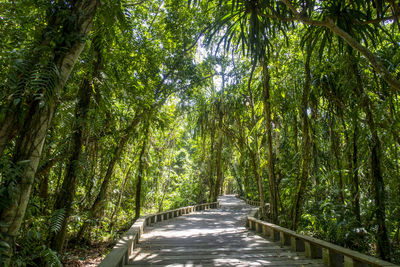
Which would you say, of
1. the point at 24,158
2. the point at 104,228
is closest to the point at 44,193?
the point at 104,228

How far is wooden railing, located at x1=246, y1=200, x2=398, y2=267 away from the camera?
2.62 meters

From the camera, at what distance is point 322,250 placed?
11.0 feet

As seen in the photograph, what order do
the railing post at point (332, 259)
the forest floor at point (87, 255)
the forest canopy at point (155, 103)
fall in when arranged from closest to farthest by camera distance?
the forest canopy at point (155, 103), the railing post at point (332, 259), the forest floor at point (87, 255)

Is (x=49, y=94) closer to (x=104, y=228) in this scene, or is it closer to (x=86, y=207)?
(x=86, y=207)

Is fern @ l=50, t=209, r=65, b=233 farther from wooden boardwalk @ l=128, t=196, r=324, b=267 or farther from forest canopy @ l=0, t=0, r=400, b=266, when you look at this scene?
wooden boardwalk @ l=128, t=196, r=324, b=267

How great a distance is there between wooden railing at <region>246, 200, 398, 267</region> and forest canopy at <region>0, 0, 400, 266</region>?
1.07 meters

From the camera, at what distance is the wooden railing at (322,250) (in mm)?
2619

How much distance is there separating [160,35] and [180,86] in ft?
7.02

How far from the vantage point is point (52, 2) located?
2457 mm

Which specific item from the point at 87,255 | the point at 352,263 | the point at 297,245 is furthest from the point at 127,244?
the point at 87,255

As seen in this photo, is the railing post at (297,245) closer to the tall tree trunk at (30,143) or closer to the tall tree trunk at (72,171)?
the tall tree trunk at (72,171)

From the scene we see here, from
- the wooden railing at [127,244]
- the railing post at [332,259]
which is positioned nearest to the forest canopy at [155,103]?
the wooden railing at [127,244]

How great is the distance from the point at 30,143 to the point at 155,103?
488 cm

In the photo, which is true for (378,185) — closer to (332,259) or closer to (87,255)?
(332,259)
